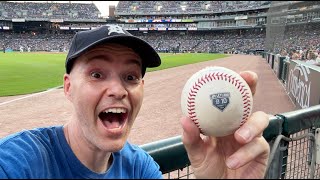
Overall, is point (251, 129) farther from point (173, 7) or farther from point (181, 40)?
point (173, 7)

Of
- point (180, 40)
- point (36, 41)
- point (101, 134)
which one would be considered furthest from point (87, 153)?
point (180, 40)

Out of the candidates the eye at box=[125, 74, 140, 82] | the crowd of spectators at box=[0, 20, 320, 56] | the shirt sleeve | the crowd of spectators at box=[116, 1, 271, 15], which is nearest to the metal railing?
the eye at box=[125, 74, 140, 82]

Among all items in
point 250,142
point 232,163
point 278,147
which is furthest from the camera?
point 278,147

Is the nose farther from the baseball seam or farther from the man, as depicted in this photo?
the baseball seam

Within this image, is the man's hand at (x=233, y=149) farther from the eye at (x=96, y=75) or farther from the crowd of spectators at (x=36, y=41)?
the crowd of spectators at (x=36, y=41)

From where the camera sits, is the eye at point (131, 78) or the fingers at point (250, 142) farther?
the eye at point (131, 78)

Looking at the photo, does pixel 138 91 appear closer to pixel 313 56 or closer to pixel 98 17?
pixel 313 56

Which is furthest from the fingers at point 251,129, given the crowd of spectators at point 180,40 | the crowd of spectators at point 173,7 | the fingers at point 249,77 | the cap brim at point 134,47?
the crowd of spectators at point 173,7

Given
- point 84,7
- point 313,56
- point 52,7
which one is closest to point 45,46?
point 52,7
